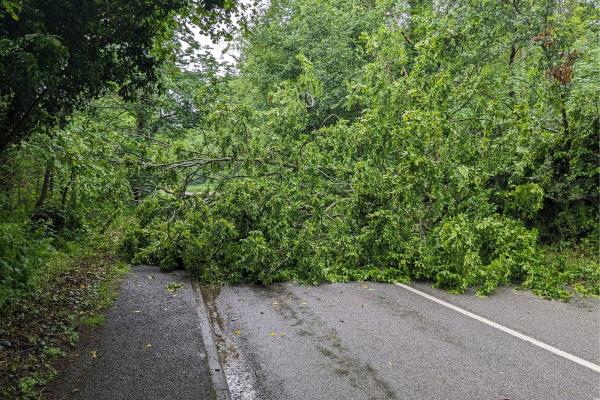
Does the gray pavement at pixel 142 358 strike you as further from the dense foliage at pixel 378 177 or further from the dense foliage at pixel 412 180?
the dense foliage at pixel 412 180

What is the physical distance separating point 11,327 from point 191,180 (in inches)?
248

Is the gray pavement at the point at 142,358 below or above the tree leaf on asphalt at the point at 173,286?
below

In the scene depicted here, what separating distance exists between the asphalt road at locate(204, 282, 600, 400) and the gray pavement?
42 cm

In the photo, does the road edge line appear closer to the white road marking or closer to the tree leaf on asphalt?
the tree leaf on asphalt

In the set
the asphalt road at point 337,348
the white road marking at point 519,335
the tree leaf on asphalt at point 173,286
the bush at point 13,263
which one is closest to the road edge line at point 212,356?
the asphalt road at point 337,348

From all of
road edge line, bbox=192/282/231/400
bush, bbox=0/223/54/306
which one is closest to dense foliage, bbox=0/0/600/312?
bush, bbox=0/223/54/306

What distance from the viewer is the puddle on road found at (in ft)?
15.0

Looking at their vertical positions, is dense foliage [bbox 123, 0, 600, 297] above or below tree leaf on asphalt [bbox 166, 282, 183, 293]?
above

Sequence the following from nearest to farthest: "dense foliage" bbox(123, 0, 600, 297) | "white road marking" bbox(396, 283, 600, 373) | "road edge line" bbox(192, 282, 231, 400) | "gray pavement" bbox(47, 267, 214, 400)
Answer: "gray pavement" bbox(47, 267, 214, 400) → "road edge line" bbox(192, 282, 231, 400) → "white road marking" bbox(396, 283, 600, 373) → "dense foliage" bbox(123, 0, 600, 297)

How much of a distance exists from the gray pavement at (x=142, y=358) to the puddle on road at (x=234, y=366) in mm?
252

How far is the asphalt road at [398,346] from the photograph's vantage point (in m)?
4.62

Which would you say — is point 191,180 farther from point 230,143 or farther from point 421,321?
point 421,321

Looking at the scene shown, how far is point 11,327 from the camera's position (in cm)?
577

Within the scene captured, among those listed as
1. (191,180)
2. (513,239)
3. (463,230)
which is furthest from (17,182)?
(513,239)
